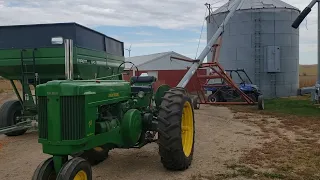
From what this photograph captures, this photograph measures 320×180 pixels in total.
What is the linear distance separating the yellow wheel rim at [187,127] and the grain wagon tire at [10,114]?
209 inches

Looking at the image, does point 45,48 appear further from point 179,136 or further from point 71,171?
point 71,171

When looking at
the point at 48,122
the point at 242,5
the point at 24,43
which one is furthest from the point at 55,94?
the point at 242,5

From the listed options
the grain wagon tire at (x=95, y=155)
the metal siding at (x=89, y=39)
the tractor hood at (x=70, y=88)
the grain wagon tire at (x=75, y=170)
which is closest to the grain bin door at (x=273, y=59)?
the metal siding at (x=89, y=39)

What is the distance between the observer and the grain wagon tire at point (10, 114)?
33.7ft

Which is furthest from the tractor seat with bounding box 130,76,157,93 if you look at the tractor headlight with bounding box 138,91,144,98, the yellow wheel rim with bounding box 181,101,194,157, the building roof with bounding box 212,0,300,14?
the building roof with bounding box 212,0,300,14

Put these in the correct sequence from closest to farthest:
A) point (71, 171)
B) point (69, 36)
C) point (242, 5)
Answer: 1. point (71, 171)
2. point (69, 36)
3. point (242, 5)

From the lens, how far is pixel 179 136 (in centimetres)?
593

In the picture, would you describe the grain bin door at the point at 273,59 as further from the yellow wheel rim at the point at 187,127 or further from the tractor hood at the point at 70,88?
the tractor hood at the point at 70,88

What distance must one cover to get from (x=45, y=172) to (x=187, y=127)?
3.09 meters

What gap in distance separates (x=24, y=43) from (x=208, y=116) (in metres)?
7.24

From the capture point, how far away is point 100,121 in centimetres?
524

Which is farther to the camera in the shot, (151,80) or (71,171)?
(151,80)

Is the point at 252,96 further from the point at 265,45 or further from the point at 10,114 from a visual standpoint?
the point at 10,114

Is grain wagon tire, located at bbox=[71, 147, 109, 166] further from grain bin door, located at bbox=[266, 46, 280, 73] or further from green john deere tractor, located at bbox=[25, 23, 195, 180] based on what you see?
grain bin door, located at bbox=[266, 46, 280, 73]
